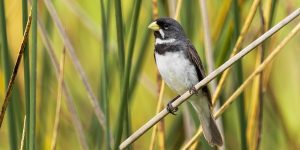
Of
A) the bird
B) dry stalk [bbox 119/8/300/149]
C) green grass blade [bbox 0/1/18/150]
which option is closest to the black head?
the bird

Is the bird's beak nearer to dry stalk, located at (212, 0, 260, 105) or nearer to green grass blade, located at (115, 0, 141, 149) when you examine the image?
dry stalk, located at (212, 0, 260, 105)

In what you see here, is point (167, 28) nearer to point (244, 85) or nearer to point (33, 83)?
point (244, 85)

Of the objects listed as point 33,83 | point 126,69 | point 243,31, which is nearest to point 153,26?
point 243,31

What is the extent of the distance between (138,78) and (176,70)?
0.42 m

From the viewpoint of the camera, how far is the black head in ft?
9.29

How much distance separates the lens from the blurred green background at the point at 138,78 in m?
2.59

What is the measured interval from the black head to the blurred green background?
0.12 ft

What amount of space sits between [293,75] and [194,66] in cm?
136

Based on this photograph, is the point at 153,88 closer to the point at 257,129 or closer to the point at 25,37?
the point at 257,129

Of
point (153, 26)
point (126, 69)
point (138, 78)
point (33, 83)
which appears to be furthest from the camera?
point (138, 78)

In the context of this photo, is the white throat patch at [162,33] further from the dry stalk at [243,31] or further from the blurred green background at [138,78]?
the dry stalk at [243,31]

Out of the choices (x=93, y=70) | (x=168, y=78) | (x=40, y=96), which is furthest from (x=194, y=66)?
(x=93, y=70)

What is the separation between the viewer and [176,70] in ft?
9.50

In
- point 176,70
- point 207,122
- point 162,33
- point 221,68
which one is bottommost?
point 207,122
